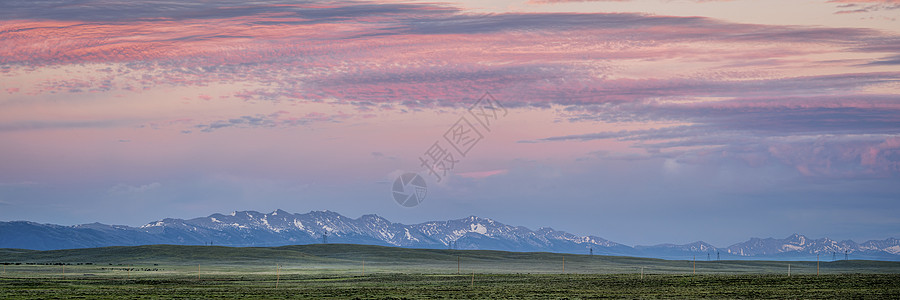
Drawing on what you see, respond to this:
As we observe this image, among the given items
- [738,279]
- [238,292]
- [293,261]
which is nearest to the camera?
[238,292]

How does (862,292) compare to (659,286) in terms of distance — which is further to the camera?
(659,286)

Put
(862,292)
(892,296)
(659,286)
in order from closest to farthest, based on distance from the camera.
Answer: (892,296), (862,292), (659,286)

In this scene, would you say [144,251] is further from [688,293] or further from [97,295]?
[688,293]

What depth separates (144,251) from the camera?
197 metres

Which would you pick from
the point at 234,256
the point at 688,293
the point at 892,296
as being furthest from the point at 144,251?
the point at 892,296

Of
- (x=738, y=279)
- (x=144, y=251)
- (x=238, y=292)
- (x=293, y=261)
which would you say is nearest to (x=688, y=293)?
(x=738, y=279)

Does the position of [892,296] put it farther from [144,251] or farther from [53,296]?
[144,251]

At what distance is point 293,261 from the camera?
611 ft

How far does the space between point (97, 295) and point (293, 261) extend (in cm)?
12222

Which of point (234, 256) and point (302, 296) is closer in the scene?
point (302, 296)

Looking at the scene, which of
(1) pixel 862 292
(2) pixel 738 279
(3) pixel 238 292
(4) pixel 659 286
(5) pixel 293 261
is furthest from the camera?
(5) pixel 293 261

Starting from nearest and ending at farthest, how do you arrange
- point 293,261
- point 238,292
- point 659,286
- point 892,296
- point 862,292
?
point 892,296
point 862,292
point 238,292
point 659,286
point 293,261

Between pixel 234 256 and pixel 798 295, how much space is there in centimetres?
14876

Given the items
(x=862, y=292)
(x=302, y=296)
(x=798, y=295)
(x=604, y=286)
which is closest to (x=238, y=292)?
(x=302, y=296)
